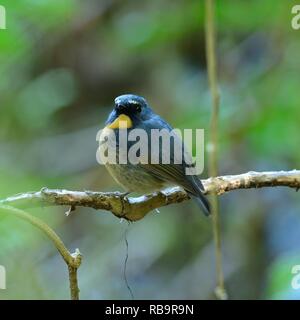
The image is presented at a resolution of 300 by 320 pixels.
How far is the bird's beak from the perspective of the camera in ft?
13.0

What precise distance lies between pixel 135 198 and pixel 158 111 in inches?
125

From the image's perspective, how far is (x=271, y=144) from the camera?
4.98m

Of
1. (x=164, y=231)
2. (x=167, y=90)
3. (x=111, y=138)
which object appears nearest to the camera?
(x=111, y=138)

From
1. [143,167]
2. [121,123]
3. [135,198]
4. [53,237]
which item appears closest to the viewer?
[53,237]

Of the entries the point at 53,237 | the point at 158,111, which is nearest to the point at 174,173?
the point at 53,237

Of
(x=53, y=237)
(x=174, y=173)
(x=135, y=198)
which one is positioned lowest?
(x=53, y=237)

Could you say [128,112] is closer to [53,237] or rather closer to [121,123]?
[121,123]

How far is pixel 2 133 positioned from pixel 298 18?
2.70 m

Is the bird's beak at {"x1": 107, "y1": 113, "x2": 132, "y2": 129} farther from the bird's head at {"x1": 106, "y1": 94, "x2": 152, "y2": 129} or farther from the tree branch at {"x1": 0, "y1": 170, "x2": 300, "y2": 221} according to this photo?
the tree branch at {"x1": 0, "y1": 170, "x2": 300, "y2": 221}

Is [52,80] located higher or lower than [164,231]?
Result: higher

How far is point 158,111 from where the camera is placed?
6.66 metres

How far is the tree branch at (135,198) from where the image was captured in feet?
9.49
